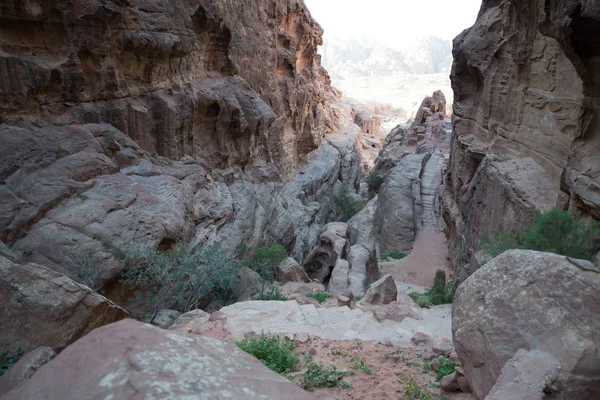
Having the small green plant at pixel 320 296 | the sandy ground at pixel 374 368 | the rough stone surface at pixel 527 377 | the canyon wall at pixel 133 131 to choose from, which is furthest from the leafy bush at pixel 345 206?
the rough stone surface at pixel 527 377

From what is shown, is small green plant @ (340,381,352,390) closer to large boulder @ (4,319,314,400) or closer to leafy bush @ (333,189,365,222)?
large boulder @ (4,319,314,400)

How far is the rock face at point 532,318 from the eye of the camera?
4.27m

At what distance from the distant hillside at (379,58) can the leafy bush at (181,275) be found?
147 meters

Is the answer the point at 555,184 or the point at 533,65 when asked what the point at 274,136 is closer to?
the point at 533,65

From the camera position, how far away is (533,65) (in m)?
14.8

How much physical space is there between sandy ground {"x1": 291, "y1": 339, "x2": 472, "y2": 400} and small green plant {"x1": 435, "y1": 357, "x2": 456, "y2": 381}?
115 millimetres

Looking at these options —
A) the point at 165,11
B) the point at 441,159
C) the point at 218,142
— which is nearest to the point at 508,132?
the point at 218,142

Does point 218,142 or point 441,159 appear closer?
point 218,142

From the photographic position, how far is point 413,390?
5.84 meters

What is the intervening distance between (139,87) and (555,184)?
15.9m

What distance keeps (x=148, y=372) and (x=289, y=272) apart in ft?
52.3

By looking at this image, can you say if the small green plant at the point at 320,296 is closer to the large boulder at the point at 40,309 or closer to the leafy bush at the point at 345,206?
the large boulder at the point at 40,309

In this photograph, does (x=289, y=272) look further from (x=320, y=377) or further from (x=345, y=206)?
(x=345, y=206)

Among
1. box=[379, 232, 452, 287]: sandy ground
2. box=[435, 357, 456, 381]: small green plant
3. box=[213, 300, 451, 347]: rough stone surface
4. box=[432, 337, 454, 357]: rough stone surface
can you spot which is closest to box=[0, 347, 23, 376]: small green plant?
box=[213, 300, 451, 347]: rough stone surface
